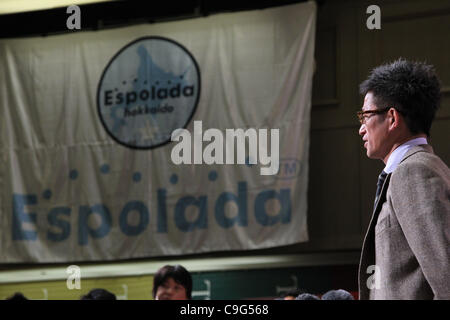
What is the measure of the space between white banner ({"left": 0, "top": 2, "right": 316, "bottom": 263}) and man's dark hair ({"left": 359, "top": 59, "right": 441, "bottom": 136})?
501 cm

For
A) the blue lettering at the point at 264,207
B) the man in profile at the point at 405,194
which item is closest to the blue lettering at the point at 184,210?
the blue lettering at the point at 264,207

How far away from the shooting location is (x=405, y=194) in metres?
A: 1.93

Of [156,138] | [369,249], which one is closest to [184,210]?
[156,138]

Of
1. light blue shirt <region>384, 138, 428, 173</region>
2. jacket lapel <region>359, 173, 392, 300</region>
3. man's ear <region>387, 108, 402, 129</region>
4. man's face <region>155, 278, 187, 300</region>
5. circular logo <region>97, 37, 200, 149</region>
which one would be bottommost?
man's face <region>155, 278, 187, 300</region>

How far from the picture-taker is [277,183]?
7281 millimetres

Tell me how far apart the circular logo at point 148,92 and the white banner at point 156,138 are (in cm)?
1

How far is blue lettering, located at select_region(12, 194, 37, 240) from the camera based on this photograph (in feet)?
26.7

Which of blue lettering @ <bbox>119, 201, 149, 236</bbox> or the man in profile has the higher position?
the man in profile

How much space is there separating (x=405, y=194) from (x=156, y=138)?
6053mm

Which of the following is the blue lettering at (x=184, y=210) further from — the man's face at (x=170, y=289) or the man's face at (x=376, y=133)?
the man's face at (x=376, y=133)

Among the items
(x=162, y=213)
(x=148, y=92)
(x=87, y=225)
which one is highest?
(x=148, y=92)

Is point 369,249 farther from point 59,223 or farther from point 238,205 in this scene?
point 59,223

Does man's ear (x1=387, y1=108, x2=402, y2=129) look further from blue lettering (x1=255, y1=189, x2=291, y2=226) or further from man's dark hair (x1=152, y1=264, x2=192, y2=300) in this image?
blue lettering (x1=255, y1=189, x2=291, y2=226)

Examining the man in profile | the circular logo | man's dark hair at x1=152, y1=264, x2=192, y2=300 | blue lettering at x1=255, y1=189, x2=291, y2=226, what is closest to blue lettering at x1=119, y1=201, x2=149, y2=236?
the circular logo
